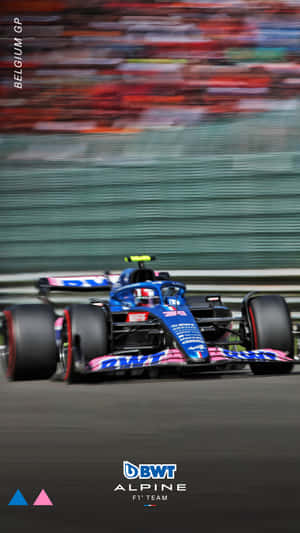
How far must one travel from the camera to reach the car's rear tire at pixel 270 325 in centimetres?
963

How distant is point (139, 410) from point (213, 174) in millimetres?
5745

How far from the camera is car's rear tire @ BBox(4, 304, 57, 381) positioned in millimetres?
9453

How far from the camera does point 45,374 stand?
960 centimetres

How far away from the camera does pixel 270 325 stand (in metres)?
9.70

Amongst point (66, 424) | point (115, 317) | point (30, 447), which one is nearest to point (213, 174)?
point (115, 317)

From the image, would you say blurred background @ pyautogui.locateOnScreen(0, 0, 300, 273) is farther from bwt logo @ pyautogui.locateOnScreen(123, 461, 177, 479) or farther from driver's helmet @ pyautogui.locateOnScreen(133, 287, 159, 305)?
bwt logo @ pyautogui.locateOnScreen(123, 461, 177, 479)

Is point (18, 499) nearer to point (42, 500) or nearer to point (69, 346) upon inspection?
point (42, 500)

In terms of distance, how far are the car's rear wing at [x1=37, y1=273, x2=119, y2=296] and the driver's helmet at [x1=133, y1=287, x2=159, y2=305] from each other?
0.78 meters

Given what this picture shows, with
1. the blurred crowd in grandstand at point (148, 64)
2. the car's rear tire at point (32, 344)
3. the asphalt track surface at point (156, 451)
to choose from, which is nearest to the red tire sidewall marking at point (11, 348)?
the car's rear tire at point (32, 344)

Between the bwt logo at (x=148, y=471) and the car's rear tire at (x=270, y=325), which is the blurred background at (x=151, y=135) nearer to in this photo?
the car's rear tire at (x=270, y=325)

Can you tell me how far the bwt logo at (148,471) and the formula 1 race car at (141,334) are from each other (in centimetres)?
369

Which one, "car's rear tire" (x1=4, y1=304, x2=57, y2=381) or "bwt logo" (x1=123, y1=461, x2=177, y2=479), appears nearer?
A: "bwt logo" (x1=123, y1=461, x2=177, y2=479)

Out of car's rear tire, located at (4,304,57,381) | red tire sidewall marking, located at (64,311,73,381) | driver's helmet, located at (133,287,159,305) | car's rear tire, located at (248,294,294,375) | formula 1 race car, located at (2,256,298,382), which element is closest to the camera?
formula 1 race car, located at (2,256,298,382)

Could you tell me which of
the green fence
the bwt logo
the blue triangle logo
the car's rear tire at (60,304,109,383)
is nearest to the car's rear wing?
the car's rear tire at (60,304,109,383)
